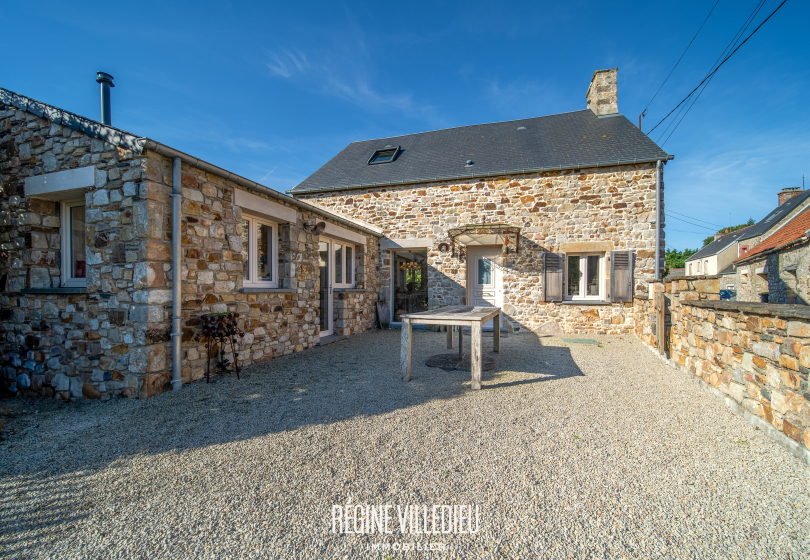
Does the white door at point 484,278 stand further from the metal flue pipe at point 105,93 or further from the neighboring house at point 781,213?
the neighboring house at point 781,213

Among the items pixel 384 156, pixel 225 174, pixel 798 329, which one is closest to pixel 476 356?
pixel 798 329

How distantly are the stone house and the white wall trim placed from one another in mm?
15

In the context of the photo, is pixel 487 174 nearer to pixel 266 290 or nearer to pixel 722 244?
pixel 266 290

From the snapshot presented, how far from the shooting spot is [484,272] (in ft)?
30.0

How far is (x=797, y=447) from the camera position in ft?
7.99

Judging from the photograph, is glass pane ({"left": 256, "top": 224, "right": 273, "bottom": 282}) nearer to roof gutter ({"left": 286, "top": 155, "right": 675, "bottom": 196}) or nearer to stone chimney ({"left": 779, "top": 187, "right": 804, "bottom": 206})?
roof gutter ({"left": 286, "top": 155, "right": 675, "bottom": 196})

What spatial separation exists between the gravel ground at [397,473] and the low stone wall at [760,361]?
19cm

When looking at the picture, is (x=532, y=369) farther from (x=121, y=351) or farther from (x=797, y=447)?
(x=121, y=351)

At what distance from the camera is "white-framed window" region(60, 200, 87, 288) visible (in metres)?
4.49

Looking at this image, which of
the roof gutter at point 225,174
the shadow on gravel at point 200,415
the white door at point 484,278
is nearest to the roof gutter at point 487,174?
the white door at point 484,278

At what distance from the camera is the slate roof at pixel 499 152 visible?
8359 millimetres

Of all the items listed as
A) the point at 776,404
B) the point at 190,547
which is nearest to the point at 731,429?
the point at 776,404

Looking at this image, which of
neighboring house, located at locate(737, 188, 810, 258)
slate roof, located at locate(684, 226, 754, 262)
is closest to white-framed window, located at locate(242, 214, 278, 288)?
neighboring house, located at locate(737, 188, 810, 258)

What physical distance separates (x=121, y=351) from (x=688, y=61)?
946 centimetres
